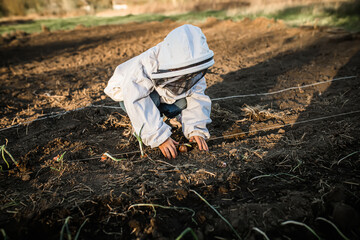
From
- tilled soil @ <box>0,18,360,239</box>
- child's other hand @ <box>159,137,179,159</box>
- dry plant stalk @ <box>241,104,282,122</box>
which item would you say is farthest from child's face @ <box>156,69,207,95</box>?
dry plant stalk @ <box>241,104,282,122</box>

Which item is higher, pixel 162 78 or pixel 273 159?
pixel 162 78

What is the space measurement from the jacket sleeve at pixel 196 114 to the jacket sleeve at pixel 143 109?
0.42 meters

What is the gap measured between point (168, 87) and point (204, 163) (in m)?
0.93

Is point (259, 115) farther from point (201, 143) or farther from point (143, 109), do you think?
point (143, 109)

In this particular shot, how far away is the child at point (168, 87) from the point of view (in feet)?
7.24

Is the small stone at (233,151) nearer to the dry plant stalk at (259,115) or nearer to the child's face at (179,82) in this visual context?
the child's face at (179,82)

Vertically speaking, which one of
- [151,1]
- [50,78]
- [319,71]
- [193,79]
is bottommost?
[319,71]

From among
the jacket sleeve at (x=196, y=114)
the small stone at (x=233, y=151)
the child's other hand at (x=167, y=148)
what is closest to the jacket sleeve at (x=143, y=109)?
the child's other hand at (x=167, y=148)

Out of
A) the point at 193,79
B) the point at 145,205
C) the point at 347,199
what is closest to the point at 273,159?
the point at 347,199

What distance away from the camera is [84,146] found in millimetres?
3002

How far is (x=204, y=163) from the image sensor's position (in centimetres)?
258

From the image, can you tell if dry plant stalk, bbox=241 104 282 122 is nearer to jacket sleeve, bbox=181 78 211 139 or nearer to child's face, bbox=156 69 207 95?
jacket sleeve, bbox=181 78 211 139

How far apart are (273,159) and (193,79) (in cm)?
123

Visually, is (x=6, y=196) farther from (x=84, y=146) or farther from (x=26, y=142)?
(x=26, y=142)
